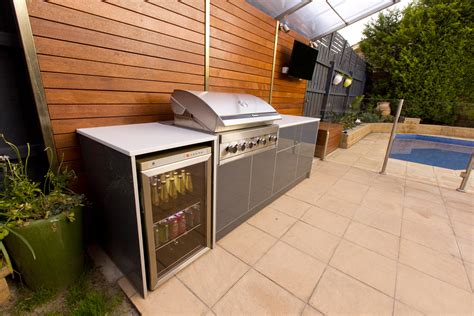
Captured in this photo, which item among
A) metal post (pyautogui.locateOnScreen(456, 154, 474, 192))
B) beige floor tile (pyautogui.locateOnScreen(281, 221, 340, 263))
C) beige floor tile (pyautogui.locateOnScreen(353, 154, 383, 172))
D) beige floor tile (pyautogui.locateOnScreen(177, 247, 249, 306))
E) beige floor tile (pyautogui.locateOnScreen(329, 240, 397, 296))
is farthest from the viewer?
beige floor tile (pyautogui.locateOnScreen(353, 154, 383, 172))

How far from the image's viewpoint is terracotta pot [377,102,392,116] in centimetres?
574

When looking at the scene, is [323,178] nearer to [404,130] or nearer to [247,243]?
[247,243]

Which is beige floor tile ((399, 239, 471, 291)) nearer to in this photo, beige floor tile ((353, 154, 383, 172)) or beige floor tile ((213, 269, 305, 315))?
beige floor tile ((213, 269, 305, 315))

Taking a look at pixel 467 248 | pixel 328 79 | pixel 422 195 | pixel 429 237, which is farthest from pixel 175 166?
pixel 328 79

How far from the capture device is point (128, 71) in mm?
1652

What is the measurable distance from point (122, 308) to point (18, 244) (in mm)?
680

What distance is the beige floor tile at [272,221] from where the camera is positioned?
203 centimetres

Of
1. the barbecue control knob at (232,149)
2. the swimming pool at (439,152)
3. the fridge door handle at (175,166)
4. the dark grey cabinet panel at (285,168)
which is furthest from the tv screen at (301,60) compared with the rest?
the fridge door handle at (175,166)

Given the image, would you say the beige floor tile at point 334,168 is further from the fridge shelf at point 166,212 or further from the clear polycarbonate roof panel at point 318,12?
the fridge shelf at point 166,212

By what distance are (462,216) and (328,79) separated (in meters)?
3.86

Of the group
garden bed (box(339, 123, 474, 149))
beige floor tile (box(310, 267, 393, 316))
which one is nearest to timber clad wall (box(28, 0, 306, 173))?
beige floor tile (box(310, 267, 393, 316))

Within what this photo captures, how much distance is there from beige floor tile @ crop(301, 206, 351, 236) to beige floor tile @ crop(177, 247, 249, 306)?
956mm

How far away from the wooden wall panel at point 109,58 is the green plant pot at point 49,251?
1.59 feet

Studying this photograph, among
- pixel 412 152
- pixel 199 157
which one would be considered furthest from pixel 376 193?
pixel 412 152
